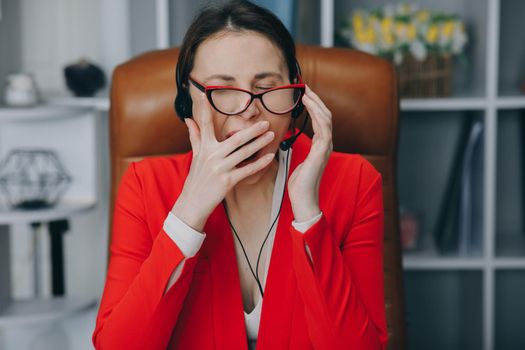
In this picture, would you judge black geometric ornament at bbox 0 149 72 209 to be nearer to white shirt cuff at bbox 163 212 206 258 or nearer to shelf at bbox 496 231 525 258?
white shirt cuff at bbox 163 212 206 258

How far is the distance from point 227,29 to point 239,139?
0.20m

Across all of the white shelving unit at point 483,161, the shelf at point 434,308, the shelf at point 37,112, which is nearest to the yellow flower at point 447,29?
the white shelving unit at point 483,161

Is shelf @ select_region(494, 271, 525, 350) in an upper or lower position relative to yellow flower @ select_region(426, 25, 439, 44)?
lower

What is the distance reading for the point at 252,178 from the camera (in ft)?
3.93

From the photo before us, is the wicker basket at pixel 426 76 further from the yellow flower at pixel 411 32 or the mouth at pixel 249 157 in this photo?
the mouth at pixel 249 157

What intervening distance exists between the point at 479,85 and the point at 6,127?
5.10 feet

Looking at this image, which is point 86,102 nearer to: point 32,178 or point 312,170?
point 32,178

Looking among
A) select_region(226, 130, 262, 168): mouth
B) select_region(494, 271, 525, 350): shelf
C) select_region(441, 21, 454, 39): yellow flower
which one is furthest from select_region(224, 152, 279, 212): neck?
select_region(494, 271, 525, 350): shelf

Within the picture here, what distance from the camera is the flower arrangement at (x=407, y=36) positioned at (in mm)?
2055

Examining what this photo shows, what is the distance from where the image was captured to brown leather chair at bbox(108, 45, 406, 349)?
4.91 feet

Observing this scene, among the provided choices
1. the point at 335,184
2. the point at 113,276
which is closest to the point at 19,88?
the point at 113,276

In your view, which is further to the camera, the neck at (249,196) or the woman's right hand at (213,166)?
Result: the neck at (249,196)

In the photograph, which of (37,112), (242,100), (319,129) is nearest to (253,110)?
(242,100)

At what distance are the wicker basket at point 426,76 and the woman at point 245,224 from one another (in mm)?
832
